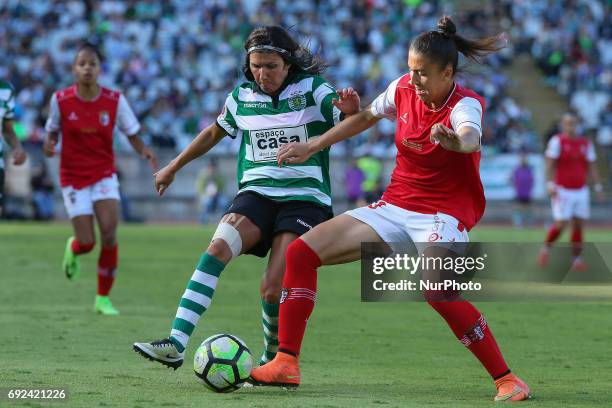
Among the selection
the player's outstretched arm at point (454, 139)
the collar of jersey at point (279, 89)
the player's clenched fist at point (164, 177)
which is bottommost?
the player's clenched fist at point (164, 177)

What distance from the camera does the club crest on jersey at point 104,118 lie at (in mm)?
12070

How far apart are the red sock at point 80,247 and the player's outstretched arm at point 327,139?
18.4 feet

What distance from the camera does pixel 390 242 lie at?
700cm

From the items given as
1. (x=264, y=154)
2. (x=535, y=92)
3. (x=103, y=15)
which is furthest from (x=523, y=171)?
(x=264, y=154)

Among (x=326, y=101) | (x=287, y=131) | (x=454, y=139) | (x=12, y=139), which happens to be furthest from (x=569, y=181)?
(x=454, y=139)

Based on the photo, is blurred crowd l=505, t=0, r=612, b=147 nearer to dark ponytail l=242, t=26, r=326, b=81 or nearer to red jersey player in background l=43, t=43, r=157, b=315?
red jersey player in background l=43, t=43, r=157, b=315

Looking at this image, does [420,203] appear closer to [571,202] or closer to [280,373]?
[280,373]

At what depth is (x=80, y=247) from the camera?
12547 mm

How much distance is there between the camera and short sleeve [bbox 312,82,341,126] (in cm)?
786

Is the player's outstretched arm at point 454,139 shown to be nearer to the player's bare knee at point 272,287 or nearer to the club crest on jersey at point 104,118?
the player's bare knee at point 272,287

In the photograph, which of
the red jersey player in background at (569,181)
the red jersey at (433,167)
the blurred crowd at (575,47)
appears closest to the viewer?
the red jersey at (433,167)

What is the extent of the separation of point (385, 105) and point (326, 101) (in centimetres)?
71

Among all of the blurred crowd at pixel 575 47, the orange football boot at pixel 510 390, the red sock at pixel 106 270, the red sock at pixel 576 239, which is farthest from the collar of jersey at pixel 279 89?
the blurred crowd at pixel 575 47

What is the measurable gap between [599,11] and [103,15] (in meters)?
16.3
